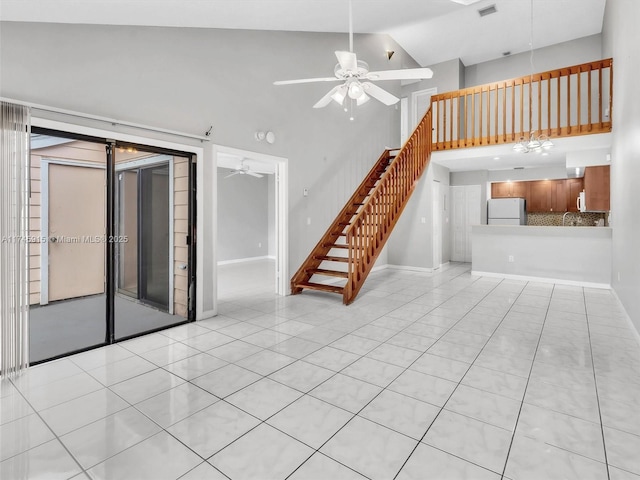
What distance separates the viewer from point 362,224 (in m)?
5.20

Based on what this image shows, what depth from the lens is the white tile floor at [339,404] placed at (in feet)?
5.69

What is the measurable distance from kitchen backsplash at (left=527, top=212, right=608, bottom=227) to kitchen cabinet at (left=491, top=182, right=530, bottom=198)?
0.60 m

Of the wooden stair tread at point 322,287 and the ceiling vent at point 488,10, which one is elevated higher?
the ceiling vent at point 488,10

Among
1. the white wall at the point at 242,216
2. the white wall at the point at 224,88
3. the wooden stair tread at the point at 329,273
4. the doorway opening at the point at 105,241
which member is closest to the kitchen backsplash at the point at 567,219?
the white wall at the point at 224,88

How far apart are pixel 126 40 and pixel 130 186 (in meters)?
1.44

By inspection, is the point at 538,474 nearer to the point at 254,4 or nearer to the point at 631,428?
the point at 631,428

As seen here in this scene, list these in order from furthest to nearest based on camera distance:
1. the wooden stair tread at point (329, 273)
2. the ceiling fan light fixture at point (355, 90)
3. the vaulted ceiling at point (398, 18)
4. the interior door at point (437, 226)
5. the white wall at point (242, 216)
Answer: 1. the white wall at point (242, 216)
2. the interior door at point (437, 226)
3. the wooden stair tread at point (329, 273)
4. the ceiling fan light fixture at point (355, 90)
5. the vaulted ceiling at point (398, 18)

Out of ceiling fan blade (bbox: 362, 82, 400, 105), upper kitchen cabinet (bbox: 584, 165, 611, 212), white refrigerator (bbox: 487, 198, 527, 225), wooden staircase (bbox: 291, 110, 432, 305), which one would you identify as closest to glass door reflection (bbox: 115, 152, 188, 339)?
wooden staircase (bbox: 291, 110, 432, 305)

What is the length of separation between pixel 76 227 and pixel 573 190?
954cm

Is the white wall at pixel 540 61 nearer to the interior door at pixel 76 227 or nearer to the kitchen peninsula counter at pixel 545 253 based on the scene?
the kitchen peninsula counter at pixel 545 253

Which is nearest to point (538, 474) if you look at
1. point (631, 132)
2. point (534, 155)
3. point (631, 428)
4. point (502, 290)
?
point (631, 428)

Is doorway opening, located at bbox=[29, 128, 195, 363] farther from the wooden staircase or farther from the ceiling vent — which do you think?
the ceiling vent

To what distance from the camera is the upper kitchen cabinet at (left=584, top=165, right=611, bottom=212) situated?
5.77 meters

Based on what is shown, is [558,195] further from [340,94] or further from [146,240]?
[146,240]
